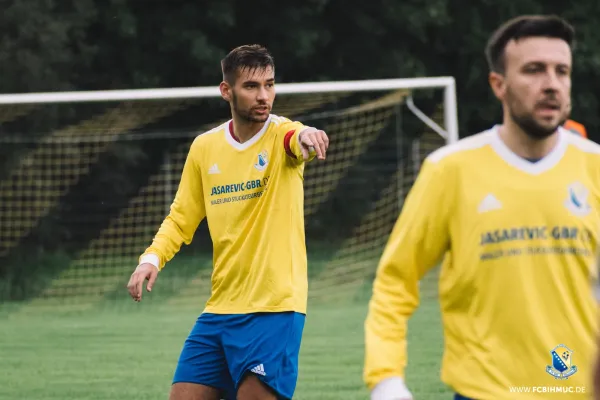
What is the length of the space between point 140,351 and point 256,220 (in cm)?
567

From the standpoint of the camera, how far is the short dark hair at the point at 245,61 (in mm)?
5406

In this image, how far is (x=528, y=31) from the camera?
3.19 metres

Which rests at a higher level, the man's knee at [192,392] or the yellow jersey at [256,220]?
the yellow jersey at [256,220]

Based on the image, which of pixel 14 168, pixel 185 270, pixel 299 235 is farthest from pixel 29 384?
pixel 14 168

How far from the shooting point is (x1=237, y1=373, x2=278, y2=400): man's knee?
16.3ft

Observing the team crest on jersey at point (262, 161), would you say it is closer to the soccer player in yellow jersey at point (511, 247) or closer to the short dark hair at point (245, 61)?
the short dark hair at point (245, 61)

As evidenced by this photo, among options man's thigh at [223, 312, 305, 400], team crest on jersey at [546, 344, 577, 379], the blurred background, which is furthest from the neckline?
the blurred background

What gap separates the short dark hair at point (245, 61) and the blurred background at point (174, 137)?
16.2 feet

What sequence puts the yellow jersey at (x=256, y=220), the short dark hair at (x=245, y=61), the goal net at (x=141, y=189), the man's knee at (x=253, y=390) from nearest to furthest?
the man's knee at (x=253, y=390) < the yellow jersey at (x=256, y=220) < the short dark hair at (x=245, y=61) < the goal net at (x=141, y=189)

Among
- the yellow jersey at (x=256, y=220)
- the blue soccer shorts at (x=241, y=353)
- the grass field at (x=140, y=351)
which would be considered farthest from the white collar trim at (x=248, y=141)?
the grass field at (x=140, y=351)

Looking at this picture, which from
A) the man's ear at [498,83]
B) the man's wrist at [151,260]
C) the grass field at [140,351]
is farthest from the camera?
the grass field at [140,351]

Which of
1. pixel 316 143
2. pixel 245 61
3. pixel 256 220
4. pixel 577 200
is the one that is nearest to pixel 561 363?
pixel 577 200

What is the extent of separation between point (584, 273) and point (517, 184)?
29 cm

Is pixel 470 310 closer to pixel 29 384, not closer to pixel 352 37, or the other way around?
pixel 29 384
